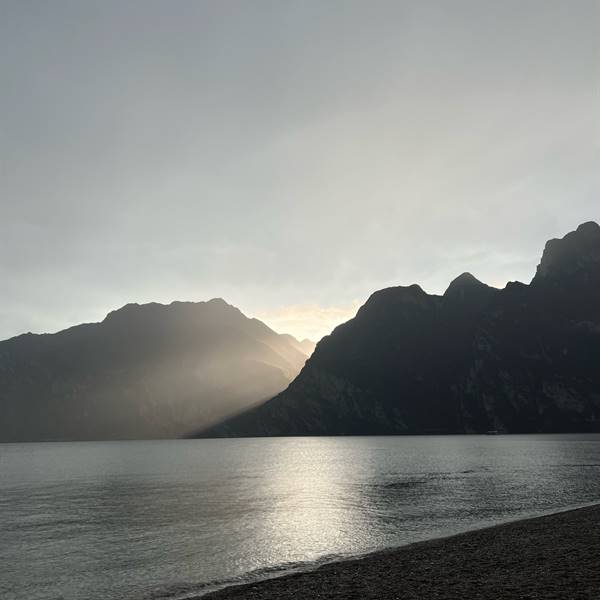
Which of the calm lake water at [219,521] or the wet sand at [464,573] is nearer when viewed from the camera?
the wet sand at [464,573]

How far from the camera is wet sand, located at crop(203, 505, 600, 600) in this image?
23.4 m

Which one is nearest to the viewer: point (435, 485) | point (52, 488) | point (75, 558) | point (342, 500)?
point (75, 558)

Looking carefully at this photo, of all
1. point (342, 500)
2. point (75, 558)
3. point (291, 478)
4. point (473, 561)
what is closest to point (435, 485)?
point (342, 500)

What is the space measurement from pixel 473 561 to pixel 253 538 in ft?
64.6

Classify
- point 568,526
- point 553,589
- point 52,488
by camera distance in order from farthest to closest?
point 52,488 < point 568,526 < point 553,589

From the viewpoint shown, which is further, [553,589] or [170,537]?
[170,537]

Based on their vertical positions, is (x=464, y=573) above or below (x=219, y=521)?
Answer: above

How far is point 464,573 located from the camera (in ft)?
88.6

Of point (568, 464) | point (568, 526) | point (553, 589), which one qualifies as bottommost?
point (568, 464)

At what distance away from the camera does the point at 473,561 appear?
2989cm

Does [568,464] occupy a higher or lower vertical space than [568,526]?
lower

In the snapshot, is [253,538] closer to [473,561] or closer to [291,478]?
[473,561]

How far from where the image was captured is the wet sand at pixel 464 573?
2339cm

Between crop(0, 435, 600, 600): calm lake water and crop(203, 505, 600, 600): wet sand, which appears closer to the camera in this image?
crop(203, 505, 600, 600): wet sand
